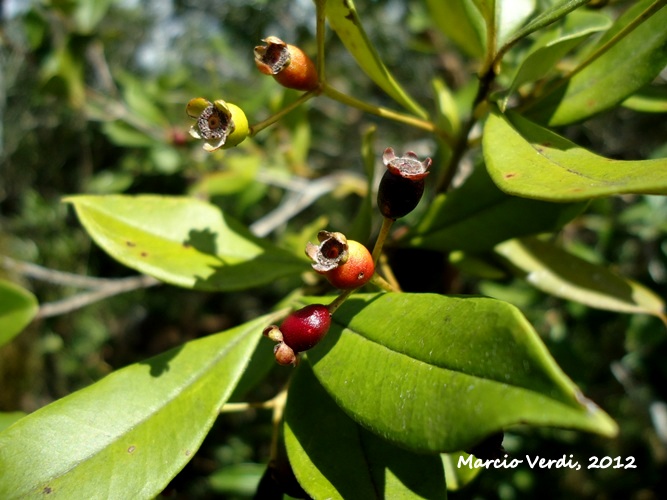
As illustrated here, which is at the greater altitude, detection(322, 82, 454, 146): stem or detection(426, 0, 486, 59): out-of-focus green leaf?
detection(426, 0, 486, 59): out-of-focus green leaf

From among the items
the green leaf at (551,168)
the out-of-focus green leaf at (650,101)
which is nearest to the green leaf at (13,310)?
the green leaf at (551,168)

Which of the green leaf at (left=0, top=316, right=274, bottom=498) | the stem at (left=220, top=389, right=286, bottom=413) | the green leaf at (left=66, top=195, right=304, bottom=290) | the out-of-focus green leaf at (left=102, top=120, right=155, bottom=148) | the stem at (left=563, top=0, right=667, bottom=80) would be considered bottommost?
the out-of-focus green leaf at (left=102, top=120, right=155, bottom=148)

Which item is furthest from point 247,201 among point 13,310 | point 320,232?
point 320,232

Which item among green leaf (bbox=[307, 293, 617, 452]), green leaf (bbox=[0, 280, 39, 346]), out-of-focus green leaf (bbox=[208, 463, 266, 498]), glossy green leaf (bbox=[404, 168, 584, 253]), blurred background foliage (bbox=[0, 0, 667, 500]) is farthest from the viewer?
blurred background foliage (bbox=[0, 0, 667, 500])

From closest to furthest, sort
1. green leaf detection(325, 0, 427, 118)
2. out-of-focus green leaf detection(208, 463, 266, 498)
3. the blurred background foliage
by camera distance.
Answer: green leaf detection(325, 0, 427, 118) → out-of-focus green leaf detection(208, 463, 266, 498) → the blurred background foliage

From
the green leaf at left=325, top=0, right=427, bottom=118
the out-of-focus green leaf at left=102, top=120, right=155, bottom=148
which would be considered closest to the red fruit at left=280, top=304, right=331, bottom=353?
the green leaf at left=325, top=0, right=427, bottom=118

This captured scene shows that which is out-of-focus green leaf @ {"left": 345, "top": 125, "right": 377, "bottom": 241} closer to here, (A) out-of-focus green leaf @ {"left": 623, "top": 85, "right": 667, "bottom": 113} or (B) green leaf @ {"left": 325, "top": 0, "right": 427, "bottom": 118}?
(B) green leaf @ {"left": 325, "top": 0, "right": 427, "bottom": 118}

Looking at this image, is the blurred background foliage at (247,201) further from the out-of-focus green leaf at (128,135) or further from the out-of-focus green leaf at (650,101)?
the out-of-focus green leaf at (650,101)
